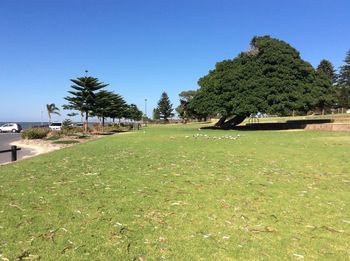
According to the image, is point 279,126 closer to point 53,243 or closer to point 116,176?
point 116,176

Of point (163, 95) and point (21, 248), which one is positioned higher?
point (163, 95)

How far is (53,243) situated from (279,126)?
32.6m

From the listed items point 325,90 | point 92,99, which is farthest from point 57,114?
point 325,90

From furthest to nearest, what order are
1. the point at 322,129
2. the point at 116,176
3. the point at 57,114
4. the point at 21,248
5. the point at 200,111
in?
the point at 57,114, the point at 200,111, the point at 322,129, the point at 116,176, the point at 21,248

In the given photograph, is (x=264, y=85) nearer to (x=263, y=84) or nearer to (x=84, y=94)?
(x=263, y=84)

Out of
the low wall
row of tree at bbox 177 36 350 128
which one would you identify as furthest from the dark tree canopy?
the low wall

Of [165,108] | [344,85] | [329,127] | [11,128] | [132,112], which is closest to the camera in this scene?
[329,127]

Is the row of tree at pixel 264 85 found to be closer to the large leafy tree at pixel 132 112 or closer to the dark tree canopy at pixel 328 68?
the large leafy tree at pixel 132 112

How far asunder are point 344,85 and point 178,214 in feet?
257

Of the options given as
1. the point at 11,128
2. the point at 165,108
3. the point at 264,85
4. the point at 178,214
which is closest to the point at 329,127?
the point at 264,85

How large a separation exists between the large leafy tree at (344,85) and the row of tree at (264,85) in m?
39.0

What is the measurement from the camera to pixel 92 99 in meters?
41.0

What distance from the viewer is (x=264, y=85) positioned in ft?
105

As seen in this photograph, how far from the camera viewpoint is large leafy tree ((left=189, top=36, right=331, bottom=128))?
31500 mm
